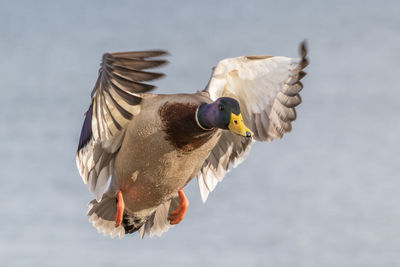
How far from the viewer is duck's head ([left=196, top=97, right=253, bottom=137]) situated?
7195 mm

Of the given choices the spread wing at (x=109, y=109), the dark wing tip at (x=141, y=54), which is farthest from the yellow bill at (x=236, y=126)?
the dark wing tip at (x=141, y=54)

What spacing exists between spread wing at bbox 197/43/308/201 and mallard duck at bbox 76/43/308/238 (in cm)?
1

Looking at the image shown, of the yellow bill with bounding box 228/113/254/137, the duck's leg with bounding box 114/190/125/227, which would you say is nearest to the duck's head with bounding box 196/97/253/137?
the yellow bill with bounding box 228/113/254/137

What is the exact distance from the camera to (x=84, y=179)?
848cm

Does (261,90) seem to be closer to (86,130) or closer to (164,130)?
(164,130)

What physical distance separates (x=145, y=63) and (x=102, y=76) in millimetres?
639

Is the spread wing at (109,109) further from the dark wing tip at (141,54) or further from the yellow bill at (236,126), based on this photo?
the yellow bill at (236,126)

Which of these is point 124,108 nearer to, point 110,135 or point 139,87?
point 110,135

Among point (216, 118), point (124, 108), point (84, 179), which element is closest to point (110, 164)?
point (84, 179)

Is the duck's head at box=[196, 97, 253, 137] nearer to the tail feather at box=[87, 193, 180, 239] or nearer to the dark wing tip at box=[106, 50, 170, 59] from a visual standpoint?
the dark wing tip at box=[106, 50, 170, 59]

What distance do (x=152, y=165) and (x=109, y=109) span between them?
31.0 inches

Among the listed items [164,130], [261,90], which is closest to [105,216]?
[164,130]

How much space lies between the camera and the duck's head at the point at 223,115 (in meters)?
7.20

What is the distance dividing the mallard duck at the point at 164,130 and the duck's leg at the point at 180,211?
12 millimetres
